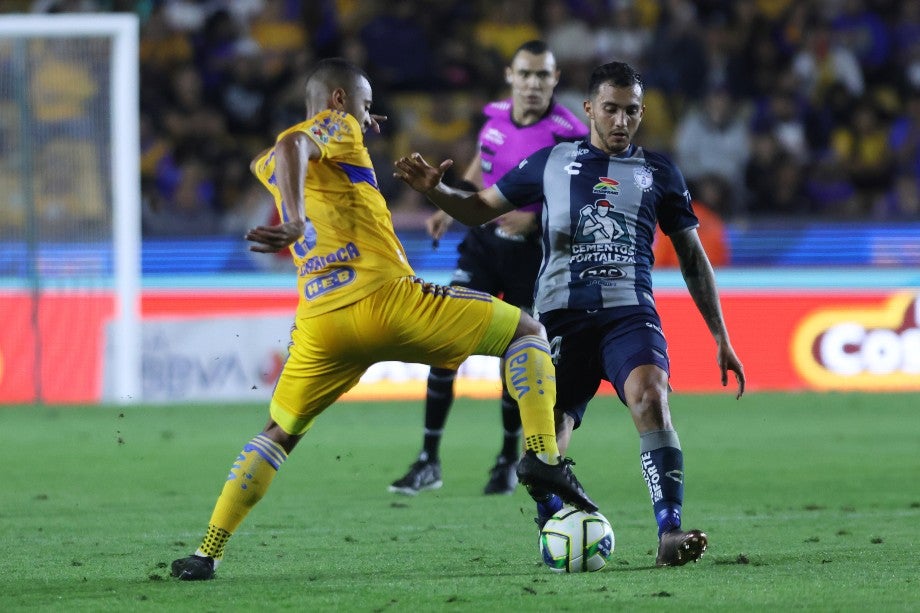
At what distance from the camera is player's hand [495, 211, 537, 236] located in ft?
28.0

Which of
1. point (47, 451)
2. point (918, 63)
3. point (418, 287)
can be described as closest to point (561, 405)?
point (418, 287)

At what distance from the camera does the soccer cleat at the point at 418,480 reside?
8695 millimetres

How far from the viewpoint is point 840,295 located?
1445 cm

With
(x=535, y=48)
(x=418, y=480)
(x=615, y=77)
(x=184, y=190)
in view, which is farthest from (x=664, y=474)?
(x=184, y=190)

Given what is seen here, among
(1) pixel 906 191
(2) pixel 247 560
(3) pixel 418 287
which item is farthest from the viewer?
(1) pixel 906 191

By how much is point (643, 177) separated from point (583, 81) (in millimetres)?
11309

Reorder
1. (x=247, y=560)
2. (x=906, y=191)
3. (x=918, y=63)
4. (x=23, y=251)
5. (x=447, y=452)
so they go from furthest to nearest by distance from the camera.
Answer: (x=918, y=63) < (x=906, y=191) < (x=23, y=251) < (x=447, y=452) < (x=247, y=560)

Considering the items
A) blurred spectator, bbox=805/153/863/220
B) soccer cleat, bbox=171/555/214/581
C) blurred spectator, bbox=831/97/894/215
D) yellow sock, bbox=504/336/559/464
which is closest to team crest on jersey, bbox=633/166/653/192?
yellow sock, bbox=504/336/559/464

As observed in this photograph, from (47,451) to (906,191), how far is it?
33.3ft

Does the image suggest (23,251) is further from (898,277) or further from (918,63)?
(918,63)

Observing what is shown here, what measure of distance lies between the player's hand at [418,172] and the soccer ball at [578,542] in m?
1.35

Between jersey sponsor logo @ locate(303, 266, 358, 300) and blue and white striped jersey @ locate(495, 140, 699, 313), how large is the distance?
107 cm

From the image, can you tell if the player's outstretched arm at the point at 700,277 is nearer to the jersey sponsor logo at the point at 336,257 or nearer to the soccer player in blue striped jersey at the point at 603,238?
the soccer player in blue striped jersey at the point at 603,238

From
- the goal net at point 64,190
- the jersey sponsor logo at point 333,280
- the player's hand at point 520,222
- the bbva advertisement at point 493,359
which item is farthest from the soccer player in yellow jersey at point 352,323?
the bbva advertisement at point 493,359
